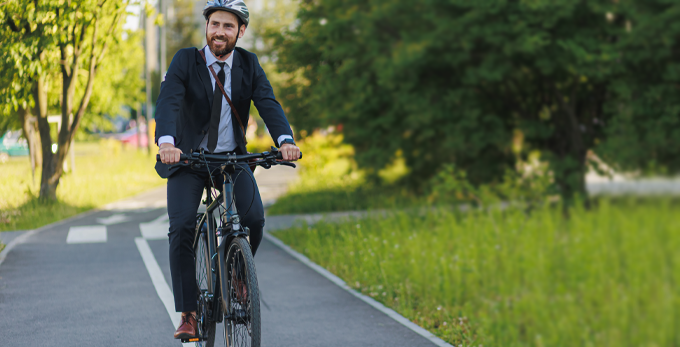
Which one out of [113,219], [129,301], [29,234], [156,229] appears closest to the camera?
[129,301]

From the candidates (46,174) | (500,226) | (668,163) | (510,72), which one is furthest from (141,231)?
(668,163)

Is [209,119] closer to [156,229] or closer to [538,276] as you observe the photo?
[538,276]

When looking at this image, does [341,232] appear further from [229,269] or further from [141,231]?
[229,269]

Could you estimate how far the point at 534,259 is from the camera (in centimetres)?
643

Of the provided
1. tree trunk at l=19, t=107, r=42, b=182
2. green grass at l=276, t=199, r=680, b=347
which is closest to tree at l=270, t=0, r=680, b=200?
green grass at l=276, t=199, r=680, b=347

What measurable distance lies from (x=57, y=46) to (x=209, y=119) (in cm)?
933

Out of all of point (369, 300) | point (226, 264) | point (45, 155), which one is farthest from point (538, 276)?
point (45, 155)

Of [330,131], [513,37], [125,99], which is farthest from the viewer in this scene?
[125,99]

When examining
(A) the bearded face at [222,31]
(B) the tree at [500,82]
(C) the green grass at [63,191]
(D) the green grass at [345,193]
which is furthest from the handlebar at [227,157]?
(C) the green grass at [63,191]

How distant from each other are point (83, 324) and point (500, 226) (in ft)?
17.0

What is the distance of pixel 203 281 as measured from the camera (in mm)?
4699

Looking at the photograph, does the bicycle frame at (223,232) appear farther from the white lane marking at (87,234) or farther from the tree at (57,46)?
the tree at (57,46)

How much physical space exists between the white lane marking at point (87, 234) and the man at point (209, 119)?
21.8 feet

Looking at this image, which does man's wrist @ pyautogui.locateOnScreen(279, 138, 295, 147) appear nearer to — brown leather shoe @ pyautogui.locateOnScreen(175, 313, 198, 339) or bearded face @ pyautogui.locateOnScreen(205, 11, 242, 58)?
bearded face @ pyautogui.locateOnScreen(205, 11, 242, 58)
